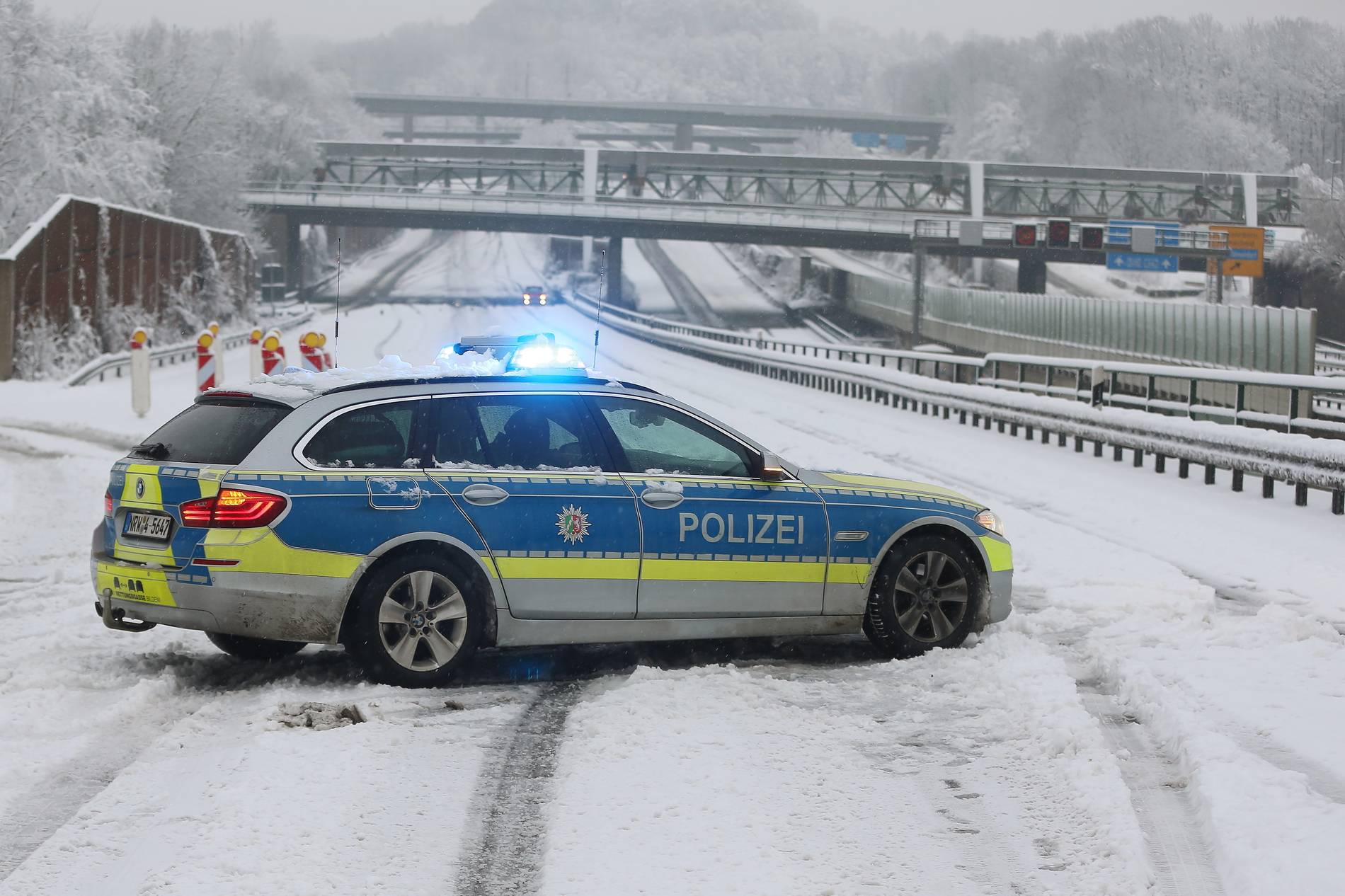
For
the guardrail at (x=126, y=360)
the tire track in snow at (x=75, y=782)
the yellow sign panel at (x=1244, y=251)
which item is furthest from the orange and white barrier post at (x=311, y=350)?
the yellow sign panel at (x=1244, y=251)

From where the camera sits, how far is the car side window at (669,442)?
8.07 m

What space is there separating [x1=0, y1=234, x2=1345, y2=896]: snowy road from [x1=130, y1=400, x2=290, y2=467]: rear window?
3.61 ft

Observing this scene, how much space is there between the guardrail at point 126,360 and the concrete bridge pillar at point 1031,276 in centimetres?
5130

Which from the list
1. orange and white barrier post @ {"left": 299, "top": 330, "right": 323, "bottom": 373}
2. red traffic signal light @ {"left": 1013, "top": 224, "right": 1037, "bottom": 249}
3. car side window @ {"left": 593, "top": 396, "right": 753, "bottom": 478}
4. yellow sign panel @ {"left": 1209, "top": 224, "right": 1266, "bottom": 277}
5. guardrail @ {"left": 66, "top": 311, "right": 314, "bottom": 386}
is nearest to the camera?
car side window @ {"left": 593, "top": 396, "right": 753, "bottom": 478}

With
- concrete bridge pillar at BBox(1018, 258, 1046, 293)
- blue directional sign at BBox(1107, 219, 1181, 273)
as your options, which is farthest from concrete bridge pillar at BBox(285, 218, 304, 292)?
blue directional sign at BBox(1107, 219, 1181, 273)

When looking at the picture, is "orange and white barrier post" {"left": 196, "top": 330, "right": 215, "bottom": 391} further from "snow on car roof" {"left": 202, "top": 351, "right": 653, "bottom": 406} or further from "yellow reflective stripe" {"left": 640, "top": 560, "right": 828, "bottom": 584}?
"yellow reflective stripe" {"left": 640, "top": 560, "right": 828, "bottom": 584}

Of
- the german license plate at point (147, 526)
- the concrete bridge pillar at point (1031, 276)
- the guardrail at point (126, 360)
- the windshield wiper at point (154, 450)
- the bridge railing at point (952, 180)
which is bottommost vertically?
the german license plate at point (147, 526)

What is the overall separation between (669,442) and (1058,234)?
66.1 meters

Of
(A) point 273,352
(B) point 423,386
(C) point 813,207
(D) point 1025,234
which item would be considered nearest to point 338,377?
(B) point 423,386

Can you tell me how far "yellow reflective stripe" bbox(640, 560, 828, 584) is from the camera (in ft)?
25.7

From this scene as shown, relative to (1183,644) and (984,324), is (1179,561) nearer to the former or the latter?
(1183,644)

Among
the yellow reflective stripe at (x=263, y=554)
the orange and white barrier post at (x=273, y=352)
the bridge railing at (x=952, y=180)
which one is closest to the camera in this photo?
the yellow reflective stripe at (x=263, y=554)

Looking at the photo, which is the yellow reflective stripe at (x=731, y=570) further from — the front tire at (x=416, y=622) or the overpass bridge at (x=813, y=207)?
the overpass bridge at (x=813, y=207)

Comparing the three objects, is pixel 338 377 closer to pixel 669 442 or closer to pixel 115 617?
pixel 115 617
